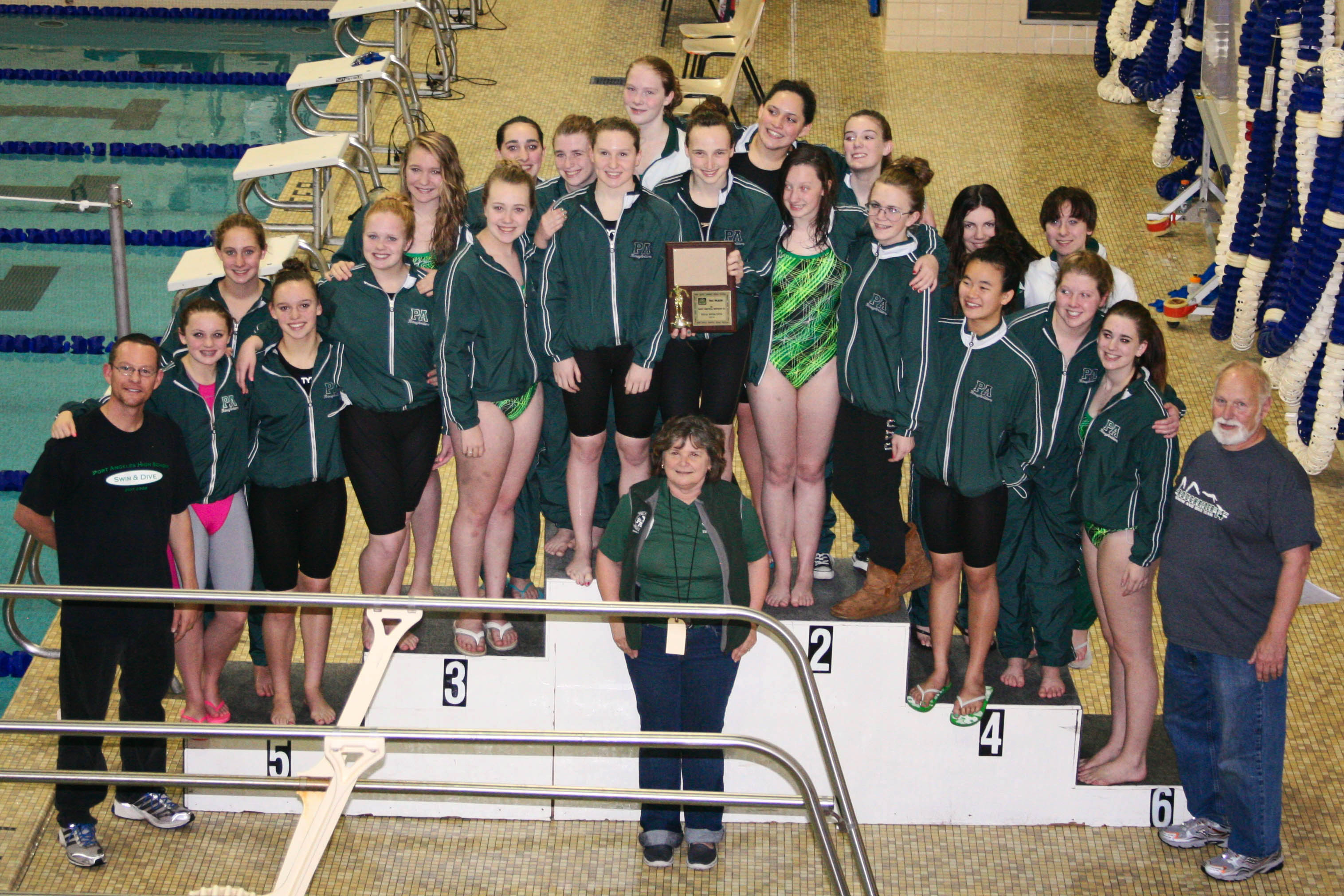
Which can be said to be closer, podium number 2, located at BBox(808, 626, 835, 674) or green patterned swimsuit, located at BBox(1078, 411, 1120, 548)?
green patterned swimsuit, located at BBox(1078, 411, 1120, 548)

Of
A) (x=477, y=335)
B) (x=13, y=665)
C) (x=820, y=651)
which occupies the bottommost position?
(x=13, y=665)

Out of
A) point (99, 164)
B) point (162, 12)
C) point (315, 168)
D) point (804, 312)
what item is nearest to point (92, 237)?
point (99, 164)

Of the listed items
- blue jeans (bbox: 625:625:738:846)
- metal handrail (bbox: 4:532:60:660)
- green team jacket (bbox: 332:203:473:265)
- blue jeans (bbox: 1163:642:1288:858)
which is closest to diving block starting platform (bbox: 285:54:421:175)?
green team jacket (bbox: 332:203:473:265)

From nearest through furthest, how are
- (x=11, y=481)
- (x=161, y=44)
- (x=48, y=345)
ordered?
(x=11, y=481) → (x=48, y=345) → (x=161, y=44)

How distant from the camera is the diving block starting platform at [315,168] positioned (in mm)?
6867

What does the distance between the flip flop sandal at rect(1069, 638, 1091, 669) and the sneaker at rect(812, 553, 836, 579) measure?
2.65 feet

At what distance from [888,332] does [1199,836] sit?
164 cm

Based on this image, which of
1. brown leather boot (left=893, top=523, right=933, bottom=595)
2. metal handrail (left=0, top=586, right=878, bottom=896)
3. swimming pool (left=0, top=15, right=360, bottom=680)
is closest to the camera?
metal handrail (left=0, top=586, right=878, bottom=896)

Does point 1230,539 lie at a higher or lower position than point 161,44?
lower

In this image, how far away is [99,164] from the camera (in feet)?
30.7

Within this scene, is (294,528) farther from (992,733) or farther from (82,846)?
(992,733)

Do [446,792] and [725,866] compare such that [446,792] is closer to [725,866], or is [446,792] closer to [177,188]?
[725,866]

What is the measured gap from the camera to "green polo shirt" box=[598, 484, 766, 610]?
13.3ft

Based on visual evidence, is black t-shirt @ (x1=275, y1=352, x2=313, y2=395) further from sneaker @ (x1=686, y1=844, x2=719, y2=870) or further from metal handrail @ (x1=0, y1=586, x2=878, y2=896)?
sneaker @ (x1=686, y1=844, x2=719, y2=870)
